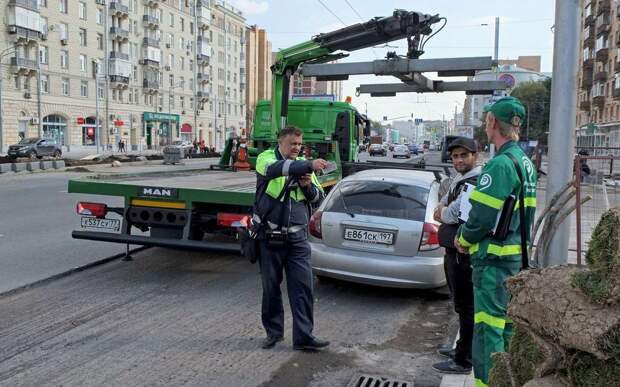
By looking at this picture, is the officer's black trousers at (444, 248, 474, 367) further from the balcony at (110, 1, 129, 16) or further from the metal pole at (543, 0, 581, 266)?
the balcony at (110, 1, 129, 16)

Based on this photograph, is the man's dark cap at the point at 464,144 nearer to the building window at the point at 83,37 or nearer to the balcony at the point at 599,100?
the building window at the point at 83,37

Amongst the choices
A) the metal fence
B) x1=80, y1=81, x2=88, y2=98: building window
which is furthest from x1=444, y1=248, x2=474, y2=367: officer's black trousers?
x1=80, y1=81, x2=88, y2=98: building window

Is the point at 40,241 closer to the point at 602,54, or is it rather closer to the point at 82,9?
the point at 82,9

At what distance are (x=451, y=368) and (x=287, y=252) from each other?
1.55 meters

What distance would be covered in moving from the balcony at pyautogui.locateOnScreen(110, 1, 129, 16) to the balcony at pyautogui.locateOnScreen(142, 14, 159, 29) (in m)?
4.27

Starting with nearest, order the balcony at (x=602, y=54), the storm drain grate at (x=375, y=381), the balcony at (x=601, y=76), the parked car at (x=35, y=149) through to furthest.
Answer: the storm drain grate at (x=375, y=381)
the parked car at (x=35, y=149)
the balcony at (x=602, y=54)
the balcony at (x=601, y=76)

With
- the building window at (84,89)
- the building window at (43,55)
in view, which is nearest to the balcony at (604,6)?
the building window at (84,89)

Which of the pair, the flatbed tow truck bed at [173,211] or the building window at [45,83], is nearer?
the flatbed tow truck bed at [173,211]

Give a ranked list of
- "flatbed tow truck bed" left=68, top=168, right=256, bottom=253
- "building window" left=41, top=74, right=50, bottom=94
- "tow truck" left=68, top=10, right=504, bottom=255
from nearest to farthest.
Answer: "flatbed tow truck bed" left=68, top=168, right=256, bottom=253 → "tow truck" left=68, top=10, right=504, bottom=255 → "building window" left=41, top=74, right=50, bottom=94

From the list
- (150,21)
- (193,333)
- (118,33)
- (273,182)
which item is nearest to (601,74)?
(150,21)

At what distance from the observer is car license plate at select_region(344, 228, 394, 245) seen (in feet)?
19.4

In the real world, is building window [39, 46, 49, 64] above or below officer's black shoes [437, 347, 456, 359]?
above

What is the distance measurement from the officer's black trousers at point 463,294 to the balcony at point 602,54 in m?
67.2

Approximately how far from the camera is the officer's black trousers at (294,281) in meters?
4.67
